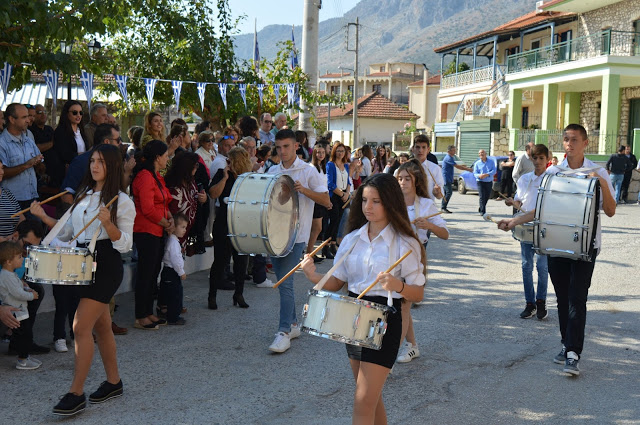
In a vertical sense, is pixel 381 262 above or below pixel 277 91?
below

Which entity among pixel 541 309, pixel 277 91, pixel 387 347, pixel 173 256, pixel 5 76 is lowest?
pixel 541 309

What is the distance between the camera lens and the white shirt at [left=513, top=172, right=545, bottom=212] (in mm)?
7453

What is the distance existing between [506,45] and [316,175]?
38889mm

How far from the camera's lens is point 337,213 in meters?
11.7

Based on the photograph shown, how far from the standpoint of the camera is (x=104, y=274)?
4.87m

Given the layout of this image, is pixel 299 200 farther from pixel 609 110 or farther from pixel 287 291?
pixel 609 110

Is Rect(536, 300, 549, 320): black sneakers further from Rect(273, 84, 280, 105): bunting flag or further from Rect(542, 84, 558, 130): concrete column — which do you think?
Rect(542, 84, 558, 130): concrete column

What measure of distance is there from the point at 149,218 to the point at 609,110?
24.8 metres

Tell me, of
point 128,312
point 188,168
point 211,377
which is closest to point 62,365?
point 211,377

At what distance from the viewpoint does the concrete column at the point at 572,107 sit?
34000 millimetres

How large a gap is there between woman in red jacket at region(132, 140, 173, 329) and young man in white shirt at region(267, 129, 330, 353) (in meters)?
1.09

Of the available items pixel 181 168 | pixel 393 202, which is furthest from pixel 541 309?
pixel 393 202

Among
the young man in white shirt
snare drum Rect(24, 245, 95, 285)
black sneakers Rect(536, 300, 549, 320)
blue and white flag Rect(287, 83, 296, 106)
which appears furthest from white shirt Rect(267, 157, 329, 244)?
blue and white flag Rect(287, 83, 296, 106)

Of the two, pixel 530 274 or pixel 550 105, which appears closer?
pixel 530 274
